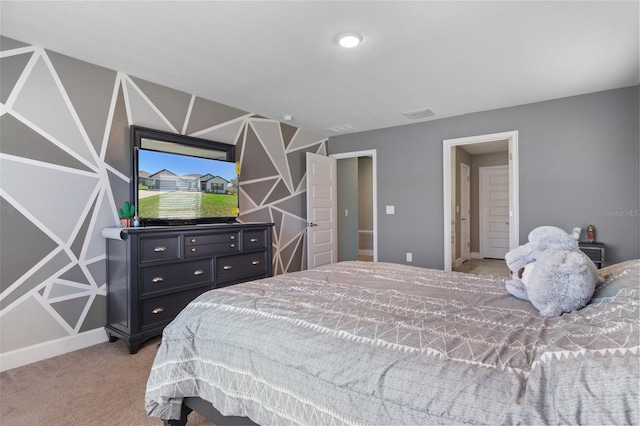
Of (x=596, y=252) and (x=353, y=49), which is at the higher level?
(x=353, y=49)

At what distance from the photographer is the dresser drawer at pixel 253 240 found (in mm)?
3586

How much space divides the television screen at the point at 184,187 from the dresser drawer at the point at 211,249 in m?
0.45

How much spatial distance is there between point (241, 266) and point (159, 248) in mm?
914

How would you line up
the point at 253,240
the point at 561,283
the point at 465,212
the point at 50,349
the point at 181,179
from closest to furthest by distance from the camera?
the point at 561,283 → the point at 50,349 → the point at 181,179 → the point at 253,240 → the point at 465,212

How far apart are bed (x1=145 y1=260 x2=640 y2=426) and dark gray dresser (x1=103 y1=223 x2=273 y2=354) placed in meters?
1.34

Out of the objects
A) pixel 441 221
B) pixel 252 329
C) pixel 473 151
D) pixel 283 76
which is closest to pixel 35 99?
pixel 283 76

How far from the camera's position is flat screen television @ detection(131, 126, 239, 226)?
3.15m

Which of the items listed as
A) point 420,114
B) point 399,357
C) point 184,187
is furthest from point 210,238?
point 420,114

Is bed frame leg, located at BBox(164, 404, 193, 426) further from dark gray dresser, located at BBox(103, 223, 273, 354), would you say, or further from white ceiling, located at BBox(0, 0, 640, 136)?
white ceiling, located at BBox(0, 0, 640, 136)

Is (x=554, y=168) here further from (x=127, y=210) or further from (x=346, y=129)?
(x=127, y=210)

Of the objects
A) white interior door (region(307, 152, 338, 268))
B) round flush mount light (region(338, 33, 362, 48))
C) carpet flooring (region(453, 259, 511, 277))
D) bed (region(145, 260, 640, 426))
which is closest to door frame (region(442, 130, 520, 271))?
carpet flooring (region(453, 259, 511, 277))

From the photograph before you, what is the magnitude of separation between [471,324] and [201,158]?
3.20 meters

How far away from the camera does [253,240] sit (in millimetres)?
3678

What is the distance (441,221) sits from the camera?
4723mm
